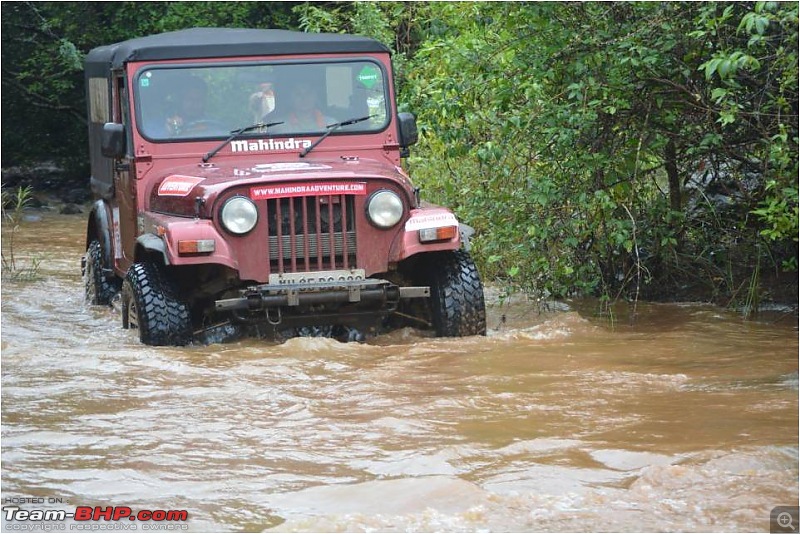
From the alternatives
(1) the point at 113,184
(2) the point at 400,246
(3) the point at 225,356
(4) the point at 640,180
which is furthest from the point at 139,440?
(4) the point at 640,180

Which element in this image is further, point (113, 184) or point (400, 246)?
point (113, 184)

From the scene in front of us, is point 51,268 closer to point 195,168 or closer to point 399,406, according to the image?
point 195,168

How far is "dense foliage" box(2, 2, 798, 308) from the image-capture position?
7637 mm

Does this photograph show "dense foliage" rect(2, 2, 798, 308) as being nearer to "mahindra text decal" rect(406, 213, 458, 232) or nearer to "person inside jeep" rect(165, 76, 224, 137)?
"mahindra text decal" rect(406, 213, 458, 232)

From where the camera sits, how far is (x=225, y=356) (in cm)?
723

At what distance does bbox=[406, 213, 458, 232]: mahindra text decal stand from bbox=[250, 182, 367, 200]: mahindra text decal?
372mm

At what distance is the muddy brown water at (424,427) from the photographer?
14.4ft

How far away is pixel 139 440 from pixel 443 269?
269 centimetres

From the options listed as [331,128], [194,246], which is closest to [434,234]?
[331,128]

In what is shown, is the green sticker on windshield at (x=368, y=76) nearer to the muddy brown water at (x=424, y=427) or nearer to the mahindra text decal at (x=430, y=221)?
the mahindra text decal at (x=430, y=221)

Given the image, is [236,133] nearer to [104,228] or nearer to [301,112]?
[301,112]

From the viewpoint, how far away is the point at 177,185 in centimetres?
757

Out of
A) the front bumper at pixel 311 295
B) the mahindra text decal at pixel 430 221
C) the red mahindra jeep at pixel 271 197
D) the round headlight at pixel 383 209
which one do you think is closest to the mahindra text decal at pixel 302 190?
the red mahindra jeep at pixel 271 197

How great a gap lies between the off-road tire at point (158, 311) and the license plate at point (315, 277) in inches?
24.1
